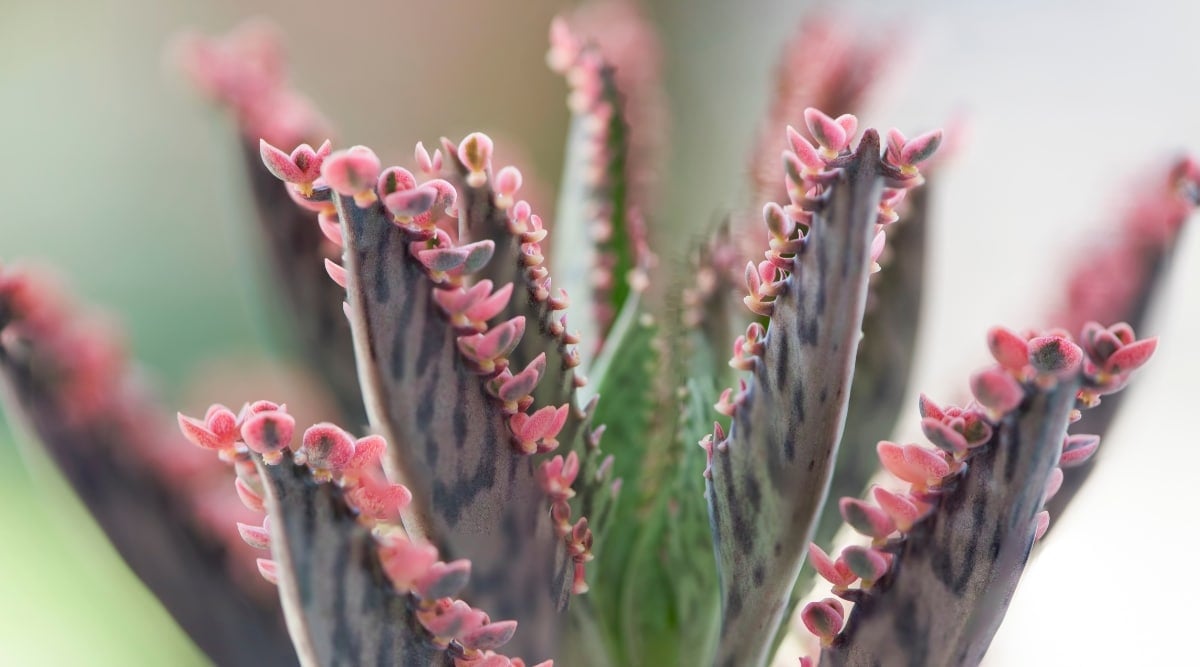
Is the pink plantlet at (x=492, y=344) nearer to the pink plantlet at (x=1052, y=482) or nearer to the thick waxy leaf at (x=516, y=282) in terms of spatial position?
the thick waxy leaf at (x=516, y=282)

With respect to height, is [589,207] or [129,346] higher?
[589,207]

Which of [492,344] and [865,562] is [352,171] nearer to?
[492,344]

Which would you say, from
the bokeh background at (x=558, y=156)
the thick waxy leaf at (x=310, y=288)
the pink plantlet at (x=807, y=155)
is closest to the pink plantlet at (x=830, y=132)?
the pink plantlet at (x=807, y=155)

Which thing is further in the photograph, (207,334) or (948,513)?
(207,334)

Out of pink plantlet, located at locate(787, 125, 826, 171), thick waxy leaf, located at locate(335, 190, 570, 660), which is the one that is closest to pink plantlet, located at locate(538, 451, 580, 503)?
thick waxy leaf, located at locate(335, 190, 570, 660)

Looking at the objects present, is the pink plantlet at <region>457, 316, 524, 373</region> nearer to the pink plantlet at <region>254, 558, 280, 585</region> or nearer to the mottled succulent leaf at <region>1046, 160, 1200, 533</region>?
the pink plantlet at <region>254, 558, 280, 585</region>

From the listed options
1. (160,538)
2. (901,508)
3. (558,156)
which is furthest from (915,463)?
(558,156)

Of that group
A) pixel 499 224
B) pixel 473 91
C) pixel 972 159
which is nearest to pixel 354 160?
pixel 499 224

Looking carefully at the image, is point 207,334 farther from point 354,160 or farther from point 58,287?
point 354,160
